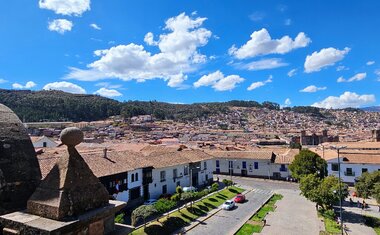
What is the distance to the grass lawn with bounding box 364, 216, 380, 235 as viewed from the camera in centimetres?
2918

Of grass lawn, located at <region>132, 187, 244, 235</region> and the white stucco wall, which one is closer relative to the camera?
grass lawn, located at <region>132, 187, 244, 235</region>

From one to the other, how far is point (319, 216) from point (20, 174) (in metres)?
34.2

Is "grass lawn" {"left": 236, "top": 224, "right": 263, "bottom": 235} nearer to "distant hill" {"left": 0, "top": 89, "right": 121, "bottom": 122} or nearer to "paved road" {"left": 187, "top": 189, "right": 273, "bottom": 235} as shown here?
"paved road" {"left": 187, "top": 189, "right": 273, "bottom": 235}

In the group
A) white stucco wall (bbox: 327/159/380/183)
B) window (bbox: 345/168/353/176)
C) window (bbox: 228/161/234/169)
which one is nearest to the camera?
white stucco wall (bbox: 327/159/380/183)

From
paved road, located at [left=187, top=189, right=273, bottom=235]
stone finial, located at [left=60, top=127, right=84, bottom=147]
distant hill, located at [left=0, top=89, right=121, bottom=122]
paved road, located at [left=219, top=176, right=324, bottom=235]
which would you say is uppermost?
distant hill, located at [left=0, top=89, right=121, bottom=122]

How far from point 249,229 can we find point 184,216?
6527 mm

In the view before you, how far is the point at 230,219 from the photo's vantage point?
31.4 meters

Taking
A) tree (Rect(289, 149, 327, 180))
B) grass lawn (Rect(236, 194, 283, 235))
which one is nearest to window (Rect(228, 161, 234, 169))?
tree (Rect(289, 149, 327, 180))

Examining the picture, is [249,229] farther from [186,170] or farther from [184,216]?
[186,170]

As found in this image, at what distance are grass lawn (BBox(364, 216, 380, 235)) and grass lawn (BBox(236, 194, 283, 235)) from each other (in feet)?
30.3

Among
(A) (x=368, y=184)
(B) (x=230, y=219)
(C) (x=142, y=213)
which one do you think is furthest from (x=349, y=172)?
(C) (x=142, y=213)

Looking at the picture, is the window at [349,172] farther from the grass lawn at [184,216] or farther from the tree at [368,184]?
the grass lawn at [184,216]

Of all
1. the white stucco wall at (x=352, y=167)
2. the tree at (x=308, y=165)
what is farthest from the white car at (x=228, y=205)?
the white stucco wall at (x=352, y=167)

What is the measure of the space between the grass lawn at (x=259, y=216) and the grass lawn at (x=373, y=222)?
9.24 m
